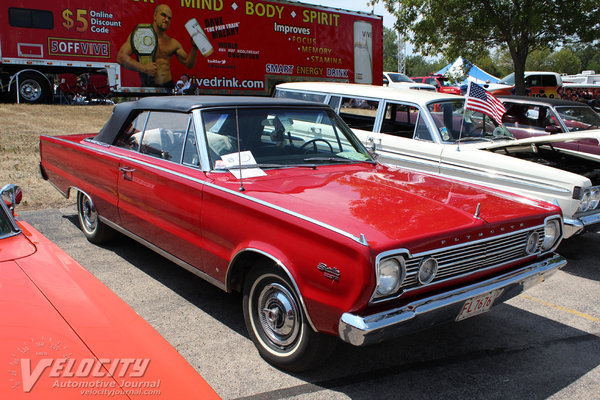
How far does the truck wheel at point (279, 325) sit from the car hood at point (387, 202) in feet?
1.59

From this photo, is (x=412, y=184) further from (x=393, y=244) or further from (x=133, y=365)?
(x=133, y=365)

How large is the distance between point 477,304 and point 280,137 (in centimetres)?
196

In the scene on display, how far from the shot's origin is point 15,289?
6.95 feet

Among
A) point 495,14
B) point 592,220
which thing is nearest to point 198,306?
point 592,220

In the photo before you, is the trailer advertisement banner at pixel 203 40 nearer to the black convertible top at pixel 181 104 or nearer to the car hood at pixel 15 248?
the black convertible top at pixel 181 104

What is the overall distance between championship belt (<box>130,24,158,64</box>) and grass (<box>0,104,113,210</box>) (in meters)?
1.95

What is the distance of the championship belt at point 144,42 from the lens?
1564cm

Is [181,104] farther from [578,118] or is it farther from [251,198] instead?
[578,118]

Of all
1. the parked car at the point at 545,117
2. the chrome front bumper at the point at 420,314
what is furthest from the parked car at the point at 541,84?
the chrome front bumper at the point at 420,314

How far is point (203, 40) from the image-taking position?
16.6 metres

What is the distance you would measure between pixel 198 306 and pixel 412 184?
6.20ft

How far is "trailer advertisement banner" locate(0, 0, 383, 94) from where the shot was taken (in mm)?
14867

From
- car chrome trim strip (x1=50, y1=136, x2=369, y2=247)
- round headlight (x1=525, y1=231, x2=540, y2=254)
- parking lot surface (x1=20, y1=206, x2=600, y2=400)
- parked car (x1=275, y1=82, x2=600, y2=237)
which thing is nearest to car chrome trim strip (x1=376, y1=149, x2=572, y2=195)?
parked car (x1=275, y1=82, x2=600, y2=237)

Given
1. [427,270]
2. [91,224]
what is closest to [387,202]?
[427,270]
